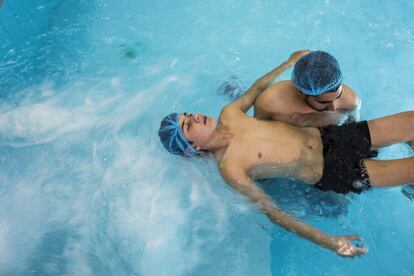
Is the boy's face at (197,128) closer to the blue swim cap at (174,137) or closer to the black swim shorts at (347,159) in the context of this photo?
the blue swim cap at (174,137)

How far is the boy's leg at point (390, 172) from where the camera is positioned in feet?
9.33

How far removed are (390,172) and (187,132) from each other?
1.59 metres

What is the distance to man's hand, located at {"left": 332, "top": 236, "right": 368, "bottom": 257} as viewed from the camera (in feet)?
7.91

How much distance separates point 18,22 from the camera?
→ 18.5ft

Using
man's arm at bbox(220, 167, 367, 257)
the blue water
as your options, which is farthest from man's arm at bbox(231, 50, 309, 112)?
the blue water

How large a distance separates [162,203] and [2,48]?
340 cm

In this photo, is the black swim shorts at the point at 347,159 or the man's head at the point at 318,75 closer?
the man's head at the point at 318,75

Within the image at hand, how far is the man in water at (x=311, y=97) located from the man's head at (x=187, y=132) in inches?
20.9

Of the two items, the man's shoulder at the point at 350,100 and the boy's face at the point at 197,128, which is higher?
the man's shoulder at the point at 350,100

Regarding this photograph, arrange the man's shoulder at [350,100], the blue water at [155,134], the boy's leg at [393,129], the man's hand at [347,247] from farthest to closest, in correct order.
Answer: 1. the blue water at [155,134]
2. the man's shoulder at [350,100]
3. the boy's leg at [393,129]
4. the man's hand at [347,247]

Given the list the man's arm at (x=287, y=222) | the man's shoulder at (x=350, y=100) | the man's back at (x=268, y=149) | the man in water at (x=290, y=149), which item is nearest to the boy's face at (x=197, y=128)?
the man in water at (x=290, y=149)

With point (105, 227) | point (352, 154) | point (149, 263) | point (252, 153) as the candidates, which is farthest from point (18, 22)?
point (352, 154)

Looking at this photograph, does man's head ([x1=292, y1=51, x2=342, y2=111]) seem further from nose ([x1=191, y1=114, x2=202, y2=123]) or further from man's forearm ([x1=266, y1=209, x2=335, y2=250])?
man's forearm ([x1=266, y1=209, x2=335, y2=250])

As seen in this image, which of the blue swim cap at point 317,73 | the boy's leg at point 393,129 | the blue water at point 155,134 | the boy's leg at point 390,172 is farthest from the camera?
the blue water at point 155,134
